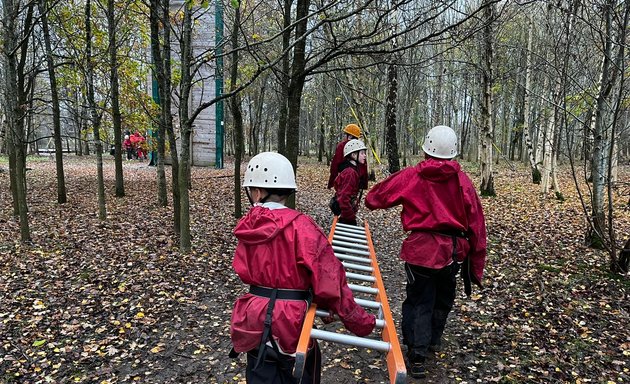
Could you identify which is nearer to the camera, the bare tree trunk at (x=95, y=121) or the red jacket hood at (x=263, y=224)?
the red jacket hood at (x=263, y=224)

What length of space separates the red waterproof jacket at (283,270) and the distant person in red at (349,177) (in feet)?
13.5

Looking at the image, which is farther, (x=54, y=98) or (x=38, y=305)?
(x=54, y=98)

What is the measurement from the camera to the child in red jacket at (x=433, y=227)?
3.80m

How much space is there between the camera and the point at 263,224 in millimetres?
2467

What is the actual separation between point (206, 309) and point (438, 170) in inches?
141

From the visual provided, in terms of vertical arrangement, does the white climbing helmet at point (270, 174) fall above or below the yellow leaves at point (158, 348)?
above

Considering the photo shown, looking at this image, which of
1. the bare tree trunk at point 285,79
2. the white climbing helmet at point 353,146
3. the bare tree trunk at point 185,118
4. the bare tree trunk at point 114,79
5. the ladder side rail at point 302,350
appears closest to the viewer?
the ladder side rail at point 302,350

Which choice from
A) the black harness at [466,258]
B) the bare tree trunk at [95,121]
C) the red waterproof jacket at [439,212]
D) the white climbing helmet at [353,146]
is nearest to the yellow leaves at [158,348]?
the red waterproof jacket at [439,212]

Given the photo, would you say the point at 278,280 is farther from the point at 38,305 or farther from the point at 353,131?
the point at 353,131

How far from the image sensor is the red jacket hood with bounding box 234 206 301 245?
2428 millimetres

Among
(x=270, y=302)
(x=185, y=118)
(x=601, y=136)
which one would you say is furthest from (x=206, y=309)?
(x=601, y=136)

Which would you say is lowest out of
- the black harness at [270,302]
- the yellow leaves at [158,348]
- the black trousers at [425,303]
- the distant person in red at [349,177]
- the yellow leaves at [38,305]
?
the yellow leaves at [158,348]

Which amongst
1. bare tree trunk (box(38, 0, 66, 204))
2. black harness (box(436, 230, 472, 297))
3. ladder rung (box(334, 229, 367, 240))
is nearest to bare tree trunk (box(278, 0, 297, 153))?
ladder rung (box(334, 229, 367, 240))

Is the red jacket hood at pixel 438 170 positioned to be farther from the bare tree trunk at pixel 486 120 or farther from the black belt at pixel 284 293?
the bare tree trunk at pixel 486 120
